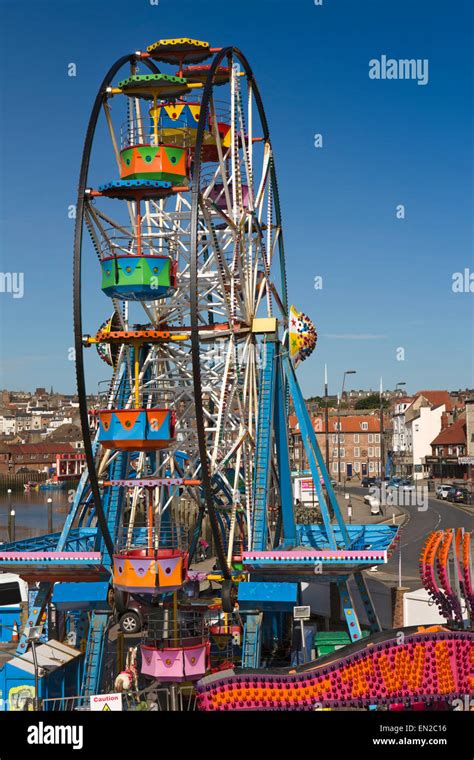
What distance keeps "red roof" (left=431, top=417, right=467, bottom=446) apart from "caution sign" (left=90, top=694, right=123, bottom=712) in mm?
94521

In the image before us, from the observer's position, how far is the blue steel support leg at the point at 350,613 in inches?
1126

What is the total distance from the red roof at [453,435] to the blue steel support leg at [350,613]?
84466 mm

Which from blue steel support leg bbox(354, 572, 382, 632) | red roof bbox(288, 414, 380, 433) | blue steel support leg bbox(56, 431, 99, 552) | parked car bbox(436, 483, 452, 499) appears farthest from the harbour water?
blue steel support leg bbox(354, 572, 382, 632)

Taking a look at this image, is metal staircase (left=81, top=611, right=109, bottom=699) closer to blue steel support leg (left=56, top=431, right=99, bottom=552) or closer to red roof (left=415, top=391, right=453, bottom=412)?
blue steel support leg (left=56, top=431, right=99, bottom=552)

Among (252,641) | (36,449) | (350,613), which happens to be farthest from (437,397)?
(252,641)

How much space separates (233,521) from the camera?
101 feet

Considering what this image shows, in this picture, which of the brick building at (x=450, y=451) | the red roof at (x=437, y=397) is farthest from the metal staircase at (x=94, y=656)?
the red roof at (x=437, y=397)

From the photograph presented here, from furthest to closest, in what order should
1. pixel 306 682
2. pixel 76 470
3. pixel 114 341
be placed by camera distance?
pixel 76 470 → pixel 114 341 → pixel 306 682

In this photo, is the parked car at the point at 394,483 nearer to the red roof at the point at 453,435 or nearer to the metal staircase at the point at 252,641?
the red roof at the point at 453,435

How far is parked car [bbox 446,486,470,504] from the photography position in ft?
294

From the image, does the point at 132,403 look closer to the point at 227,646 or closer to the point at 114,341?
the point at 114,341
